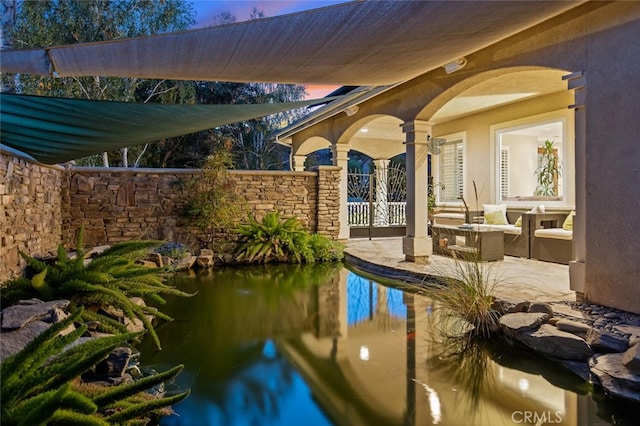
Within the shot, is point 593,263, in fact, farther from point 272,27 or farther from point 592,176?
point 272,27

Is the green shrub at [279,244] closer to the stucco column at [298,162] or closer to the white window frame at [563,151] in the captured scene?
the white window frame at [563,151]

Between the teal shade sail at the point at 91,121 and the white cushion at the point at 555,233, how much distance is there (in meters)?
4.99

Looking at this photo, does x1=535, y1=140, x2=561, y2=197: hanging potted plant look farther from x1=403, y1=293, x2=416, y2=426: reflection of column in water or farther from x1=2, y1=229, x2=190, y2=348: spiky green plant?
x1=2, y1=229, x2=190, y2=348: spiky green plant

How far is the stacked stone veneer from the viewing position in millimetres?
5930

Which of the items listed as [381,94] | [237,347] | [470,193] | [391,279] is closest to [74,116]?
[237,347]

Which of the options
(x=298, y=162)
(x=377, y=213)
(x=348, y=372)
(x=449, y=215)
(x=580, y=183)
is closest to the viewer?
(x=348, y=372)

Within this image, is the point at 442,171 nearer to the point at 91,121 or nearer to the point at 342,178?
the point at 342,178

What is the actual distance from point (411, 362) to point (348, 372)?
0.54 meters

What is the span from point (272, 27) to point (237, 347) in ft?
8.57

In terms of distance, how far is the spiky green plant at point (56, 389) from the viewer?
5.17 feet

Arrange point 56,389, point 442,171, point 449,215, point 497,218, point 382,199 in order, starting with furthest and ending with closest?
1. point 382,199
2. point 442,171
3. point 449,215
4. point 497,218
5. point 56,389

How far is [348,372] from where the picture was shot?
3119 mm

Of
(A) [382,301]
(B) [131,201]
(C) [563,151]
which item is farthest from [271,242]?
(C) [563,151]

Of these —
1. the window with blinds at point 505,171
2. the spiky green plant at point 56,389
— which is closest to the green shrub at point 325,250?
the window with blinds at point 505,171
